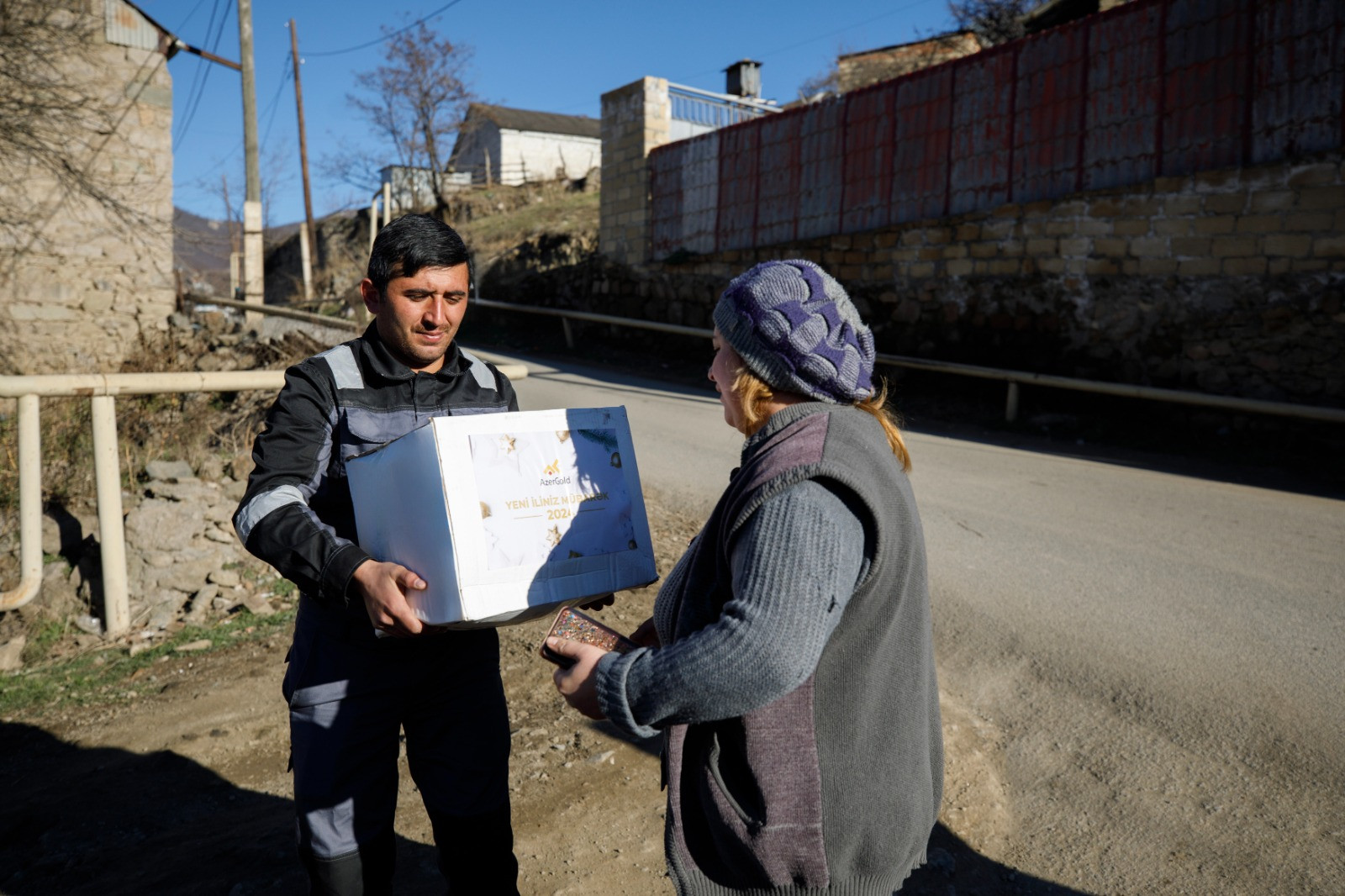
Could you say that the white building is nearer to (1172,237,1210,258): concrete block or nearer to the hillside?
the hillside

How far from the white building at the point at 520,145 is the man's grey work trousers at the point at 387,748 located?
37.1 metres

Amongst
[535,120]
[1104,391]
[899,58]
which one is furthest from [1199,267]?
[535,120]

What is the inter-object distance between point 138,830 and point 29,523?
195 cm

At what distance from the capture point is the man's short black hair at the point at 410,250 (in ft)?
6.66

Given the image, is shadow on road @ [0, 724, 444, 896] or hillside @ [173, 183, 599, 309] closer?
shadow on road @ [0, 724, 444, 896]

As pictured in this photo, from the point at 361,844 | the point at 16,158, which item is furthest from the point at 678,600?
the point at 16,158

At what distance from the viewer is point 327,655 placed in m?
2.01

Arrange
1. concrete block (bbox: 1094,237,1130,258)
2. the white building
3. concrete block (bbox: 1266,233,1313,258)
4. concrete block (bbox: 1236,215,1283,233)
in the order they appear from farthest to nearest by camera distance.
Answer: the white building < concrete block (bbox: 1094,237,1130,258) < concrete block (bbox: 1236,215,1283,233) < concrete block (bbox: 1266,233,1313,258)

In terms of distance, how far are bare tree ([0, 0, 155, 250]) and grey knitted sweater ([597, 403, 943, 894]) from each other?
1009cm

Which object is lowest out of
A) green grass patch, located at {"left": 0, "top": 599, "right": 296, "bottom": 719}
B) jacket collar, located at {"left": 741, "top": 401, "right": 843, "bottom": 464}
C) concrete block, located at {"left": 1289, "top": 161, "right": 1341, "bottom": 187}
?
green grass patch, located at {"left": 0, "top": 599, "right": 296, "bottom": 719}

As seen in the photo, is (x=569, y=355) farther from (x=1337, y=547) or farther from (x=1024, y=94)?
(x=1337, y=547)

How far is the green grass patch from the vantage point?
389cm

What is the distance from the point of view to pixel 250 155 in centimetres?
1680

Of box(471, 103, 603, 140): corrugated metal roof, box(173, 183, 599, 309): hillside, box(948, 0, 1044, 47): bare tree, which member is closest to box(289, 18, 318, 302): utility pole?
Answer: box(173, 183, 599, 309): hillside
